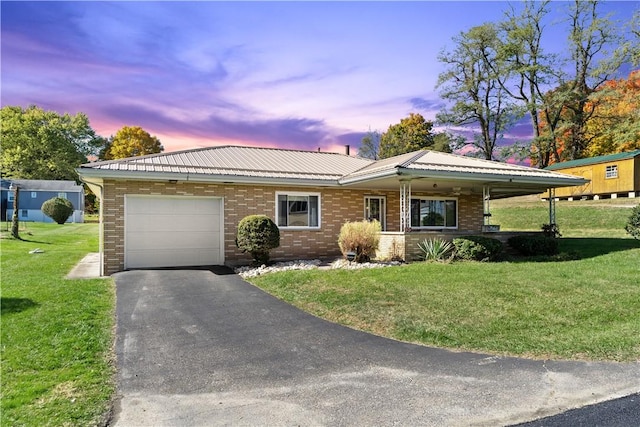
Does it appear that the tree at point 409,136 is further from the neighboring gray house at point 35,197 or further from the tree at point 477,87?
the neighboring gray house at point 35,197

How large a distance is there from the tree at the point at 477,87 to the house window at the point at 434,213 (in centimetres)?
2145

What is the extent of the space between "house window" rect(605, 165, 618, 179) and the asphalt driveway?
2395 centimetres

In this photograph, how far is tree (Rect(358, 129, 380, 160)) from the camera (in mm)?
47812

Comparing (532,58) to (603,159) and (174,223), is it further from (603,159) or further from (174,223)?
(174,223)

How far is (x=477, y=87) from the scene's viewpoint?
3588 cm

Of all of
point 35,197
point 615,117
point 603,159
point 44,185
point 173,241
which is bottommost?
point 173,241

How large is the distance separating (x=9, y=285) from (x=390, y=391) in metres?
9.09

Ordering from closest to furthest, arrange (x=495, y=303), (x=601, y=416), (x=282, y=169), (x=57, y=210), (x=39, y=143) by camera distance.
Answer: (x=601, y=416), (x=495, y=303), (x=282, y=169), (x=57, y=210), (x=39, y=143)

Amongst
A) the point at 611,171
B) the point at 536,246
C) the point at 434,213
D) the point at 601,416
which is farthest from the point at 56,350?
the point at 611,171

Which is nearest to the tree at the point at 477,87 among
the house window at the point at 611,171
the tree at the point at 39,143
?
the house window at the point at 611,171

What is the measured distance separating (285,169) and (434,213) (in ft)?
21.5

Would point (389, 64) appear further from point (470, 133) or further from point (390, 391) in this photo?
point (470, 133)

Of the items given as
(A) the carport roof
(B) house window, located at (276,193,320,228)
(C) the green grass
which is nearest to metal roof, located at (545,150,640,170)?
(A) the carport roof

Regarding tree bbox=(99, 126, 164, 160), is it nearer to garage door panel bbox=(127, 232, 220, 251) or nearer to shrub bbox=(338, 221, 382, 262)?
garage door panel bbox=(127, 232, 220, 251)
